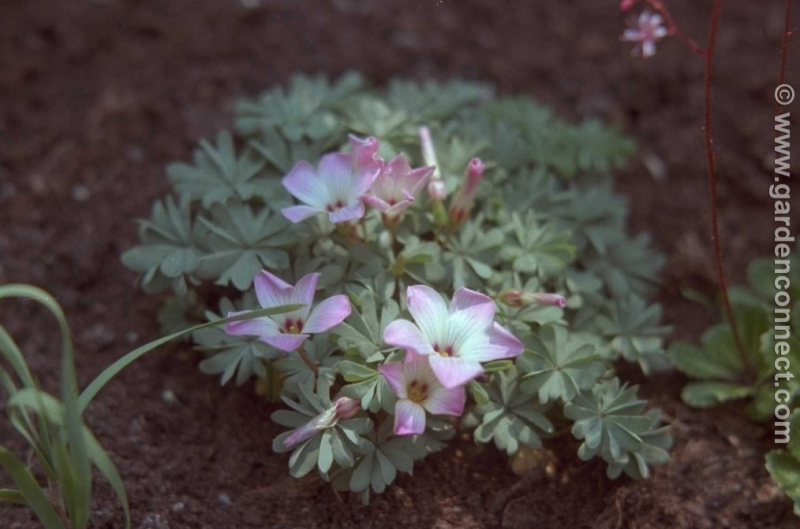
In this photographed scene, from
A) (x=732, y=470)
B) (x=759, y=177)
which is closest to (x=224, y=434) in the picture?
(x=732, y=470)

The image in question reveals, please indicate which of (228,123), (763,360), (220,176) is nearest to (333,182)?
(220,176)

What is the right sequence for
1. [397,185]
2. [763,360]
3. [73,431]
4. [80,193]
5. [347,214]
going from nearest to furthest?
[73,431]
[347,214]
[397,185]
[763,360]
[80,193]

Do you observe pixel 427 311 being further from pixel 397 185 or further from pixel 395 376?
pixel 397 185

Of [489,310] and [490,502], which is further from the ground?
[489,310]

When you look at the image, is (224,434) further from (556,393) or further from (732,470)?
(732,470)

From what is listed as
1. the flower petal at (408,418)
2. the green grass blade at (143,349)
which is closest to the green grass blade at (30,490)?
the green grass blade at (143,349)

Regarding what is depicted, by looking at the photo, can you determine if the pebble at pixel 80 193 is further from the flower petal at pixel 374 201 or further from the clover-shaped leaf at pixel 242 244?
the flower petal at pixel 374 201
